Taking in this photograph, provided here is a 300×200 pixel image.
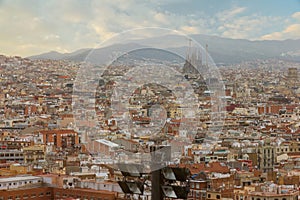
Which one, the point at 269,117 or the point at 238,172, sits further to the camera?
the point at 269,117

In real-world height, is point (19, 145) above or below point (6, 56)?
below

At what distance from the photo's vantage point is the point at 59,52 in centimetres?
1444

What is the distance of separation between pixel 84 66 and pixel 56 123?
12.2 m

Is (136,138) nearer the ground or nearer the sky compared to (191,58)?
nearer the ground

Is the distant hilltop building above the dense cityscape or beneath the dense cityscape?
above

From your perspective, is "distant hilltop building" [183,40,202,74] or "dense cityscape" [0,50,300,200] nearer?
"distant hilltop building" [183,40,202,74]

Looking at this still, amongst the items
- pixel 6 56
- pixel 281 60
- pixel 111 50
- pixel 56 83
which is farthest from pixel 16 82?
pixel 111 50

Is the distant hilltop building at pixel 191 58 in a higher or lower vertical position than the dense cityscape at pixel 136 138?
higher

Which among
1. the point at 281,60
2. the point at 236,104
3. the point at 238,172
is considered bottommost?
the point at 238,172

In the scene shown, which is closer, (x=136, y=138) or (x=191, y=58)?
(x=136, y=138)

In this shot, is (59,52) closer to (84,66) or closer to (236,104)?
(236,104)

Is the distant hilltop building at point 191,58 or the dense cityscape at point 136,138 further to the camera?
the dense cityscape at point 136,138

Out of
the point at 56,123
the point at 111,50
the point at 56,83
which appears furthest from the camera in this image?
the point at 56,83

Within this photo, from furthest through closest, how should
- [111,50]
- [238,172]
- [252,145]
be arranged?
[252,145]
[238,172]
[111,50]
